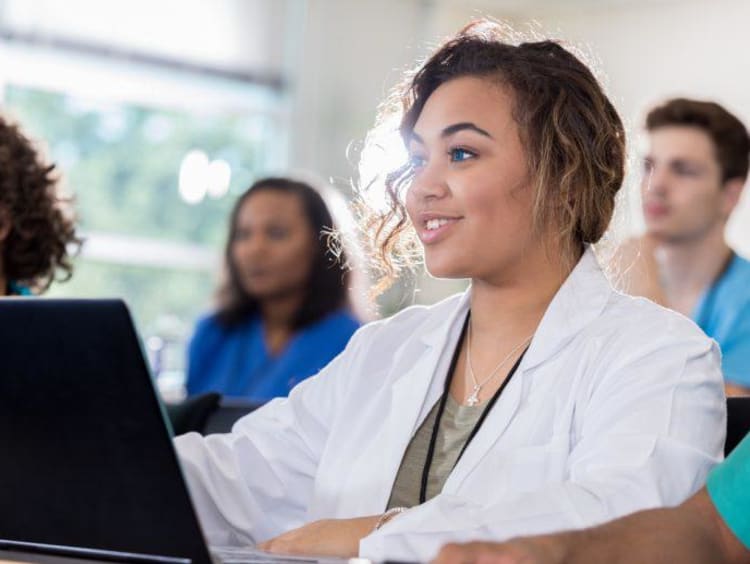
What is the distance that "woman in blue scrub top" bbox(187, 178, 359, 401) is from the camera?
12.0 feet

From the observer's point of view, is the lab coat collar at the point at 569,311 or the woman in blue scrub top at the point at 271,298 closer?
the lab coat collar at the point at 569,311

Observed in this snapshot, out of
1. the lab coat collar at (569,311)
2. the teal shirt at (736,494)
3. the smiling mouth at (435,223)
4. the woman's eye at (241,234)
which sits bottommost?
the woman's eye at (241,234)

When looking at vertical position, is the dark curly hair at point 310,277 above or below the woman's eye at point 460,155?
below

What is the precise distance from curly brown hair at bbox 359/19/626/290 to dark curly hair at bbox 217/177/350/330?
1.83 meters

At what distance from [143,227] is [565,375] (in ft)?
13.3

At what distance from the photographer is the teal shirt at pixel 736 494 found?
49.9 inches

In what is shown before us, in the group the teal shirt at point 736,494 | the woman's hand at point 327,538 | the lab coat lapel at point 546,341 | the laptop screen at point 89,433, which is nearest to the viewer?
the laptop screen at point 89,433

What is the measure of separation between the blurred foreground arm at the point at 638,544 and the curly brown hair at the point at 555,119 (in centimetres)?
54

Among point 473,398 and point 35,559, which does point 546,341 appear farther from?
point 35,559

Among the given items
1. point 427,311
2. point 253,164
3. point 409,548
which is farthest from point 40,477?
point 253,164

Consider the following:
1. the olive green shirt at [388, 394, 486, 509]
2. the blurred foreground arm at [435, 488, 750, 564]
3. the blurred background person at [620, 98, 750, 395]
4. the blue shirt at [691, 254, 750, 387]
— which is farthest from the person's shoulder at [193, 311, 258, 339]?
the blurred foreground arm at [435, 488, 750, 564]

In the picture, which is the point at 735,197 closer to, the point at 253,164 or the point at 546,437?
the point at 546,437

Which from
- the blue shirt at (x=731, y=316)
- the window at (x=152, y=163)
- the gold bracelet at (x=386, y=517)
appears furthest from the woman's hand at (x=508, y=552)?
the window at (x=152, y=163)

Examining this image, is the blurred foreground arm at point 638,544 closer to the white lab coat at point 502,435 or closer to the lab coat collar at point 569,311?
the white lab coat at point 502,435
